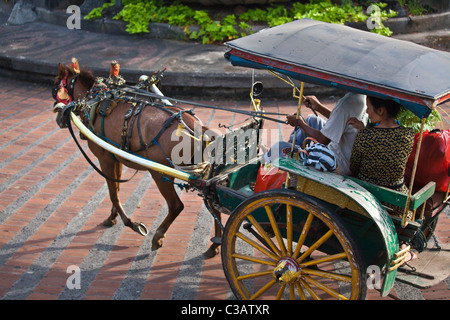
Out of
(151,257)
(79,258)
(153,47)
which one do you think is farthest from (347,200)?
(153,47)

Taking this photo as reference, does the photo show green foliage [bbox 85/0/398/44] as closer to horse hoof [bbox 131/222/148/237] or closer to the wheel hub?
horse hoof [bbox 131/222/148/237]

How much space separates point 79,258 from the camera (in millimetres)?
4094

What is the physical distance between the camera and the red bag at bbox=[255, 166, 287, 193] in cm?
333

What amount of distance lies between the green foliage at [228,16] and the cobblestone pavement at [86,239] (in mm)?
3770

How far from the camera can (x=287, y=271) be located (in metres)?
2.97

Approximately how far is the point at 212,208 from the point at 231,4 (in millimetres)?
7441

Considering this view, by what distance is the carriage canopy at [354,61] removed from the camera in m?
2.54

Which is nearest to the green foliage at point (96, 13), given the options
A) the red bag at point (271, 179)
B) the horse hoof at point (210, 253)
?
the horse hoof at point (210, 253)

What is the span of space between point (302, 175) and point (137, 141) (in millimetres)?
1668

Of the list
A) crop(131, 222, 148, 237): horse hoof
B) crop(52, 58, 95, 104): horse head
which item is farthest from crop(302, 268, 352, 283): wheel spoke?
crop(52, 58, 95, 104): horse head

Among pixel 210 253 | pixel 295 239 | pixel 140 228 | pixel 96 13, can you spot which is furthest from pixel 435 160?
pixel 96 13

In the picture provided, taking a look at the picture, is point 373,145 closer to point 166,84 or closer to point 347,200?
point 347,200

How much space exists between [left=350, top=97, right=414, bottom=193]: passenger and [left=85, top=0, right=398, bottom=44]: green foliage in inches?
252

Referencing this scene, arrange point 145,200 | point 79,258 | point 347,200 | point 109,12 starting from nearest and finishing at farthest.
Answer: point 347,200 < point 79,258 < point 145,200 < point 109,12
